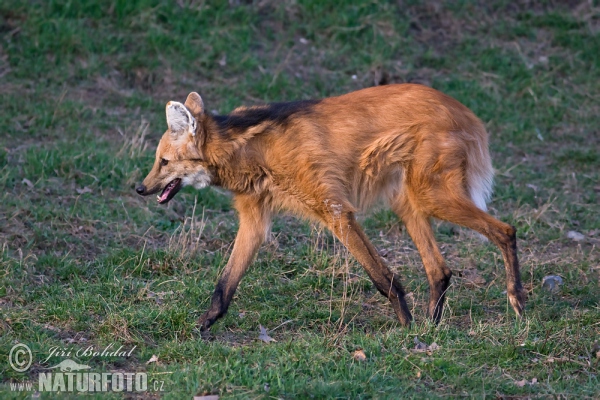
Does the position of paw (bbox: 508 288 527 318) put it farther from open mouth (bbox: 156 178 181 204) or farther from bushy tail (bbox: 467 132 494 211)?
open mouth (bbox: 156 178 181 204)

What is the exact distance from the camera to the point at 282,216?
593 cm

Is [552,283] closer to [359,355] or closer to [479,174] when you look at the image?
[479,174]

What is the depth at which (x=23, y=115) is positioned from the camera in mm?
6859

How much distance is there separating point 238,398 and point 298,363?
0.48 metres

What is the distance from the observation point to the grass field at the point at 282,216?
363 centimetres

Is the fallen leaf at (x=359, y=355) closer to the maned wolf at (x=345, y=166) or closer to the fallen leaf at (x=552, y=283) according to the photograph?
the maned wolf at (x=345, y=166)

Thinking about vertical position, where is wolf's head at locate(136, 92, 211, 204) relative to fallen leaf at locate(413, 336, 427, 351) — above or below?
above

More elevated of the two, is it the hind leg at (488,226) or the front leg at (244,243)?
the hind leg at (488,226)

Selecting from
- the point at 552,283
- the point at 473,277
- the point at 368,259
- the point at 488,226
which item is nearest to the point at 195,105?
the point at 368,259

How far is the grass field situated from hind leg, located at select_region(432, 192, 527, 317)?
0.59ft

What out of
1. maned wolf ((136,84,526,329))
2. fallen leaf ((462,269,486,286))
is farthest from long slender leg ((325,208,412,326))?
fallen leaf ((462,269,486,286))

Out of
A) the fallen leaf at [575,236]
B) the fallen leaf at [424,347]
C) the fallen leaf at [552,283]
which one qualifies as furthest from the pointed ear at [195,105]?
the fallen leaf at [575,236]

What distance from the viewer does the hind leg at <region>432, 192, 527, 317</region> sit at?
4.27 metres

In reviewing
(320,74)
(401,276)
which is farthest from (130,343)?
(320,74)
